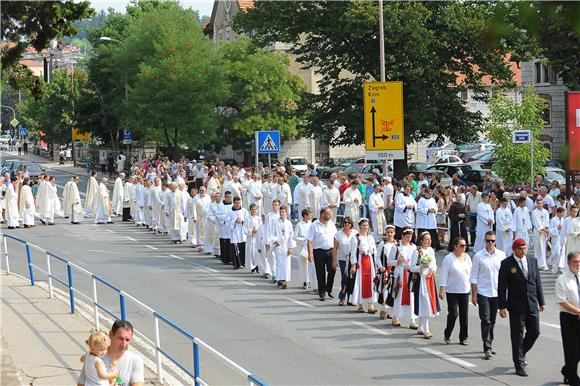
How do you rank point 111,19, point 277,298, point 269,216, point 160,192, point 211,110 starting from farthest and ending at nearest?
1. point 111,19
2. point 211,110
3. point 160,192
4. point 269,216
5. point 277,298

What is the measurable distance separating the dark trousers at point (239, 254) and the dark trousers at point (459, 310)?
30.7ft

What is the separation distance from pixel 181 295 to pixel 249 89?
136 feet

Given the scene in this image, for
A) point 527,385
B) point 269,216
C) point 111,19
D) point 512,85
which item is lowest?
point 527,385

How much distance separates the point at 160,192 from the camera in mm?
30719

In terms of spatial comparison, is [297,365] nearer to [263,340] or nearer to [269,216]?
[263,340]

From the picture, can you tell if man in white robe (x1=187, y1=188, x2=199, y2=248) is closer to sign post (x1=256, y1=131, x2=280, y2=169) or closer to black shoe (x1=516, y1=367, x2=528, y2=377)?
sign post (x1=256, y1=131, x2=280, y2=169)

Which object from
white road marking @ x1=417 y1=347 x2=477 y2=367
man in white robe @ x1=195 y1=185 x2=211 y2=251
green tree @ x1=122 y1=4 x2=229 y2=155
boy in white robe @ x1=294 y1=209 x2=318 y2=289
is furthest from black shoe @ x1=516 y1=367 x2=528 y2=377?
green tree @ x1=122 y1=4 x2=229 y2=155

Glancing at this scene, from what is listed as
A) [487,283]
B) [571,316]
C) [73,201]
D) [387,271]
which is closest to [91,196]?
[73,201]

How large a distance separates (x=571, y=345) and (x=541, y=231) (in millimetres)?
11459

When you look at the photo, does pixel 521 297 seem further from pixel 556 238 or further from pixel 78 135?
pixel 78 135

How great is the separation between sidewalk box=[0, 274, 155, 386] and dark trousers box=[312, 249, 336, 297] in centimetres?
451

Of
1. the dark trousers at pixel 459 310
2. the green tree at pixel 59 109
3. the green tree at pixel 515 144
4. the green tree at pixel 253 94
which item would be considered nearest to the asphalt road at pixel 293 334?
the dark trousers at pixel 459 310

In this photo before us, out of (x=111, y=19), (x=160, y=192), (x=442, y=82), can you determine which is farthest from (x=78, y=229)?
(x=111, y=19)

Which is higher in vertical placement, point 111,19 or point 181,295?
point 111,19
